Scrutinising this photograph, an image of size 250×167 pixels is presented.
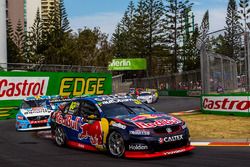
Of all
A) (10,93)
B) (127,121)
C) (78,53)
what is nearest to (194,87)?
(78,53)

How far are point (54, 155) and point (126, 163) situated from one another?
7.75ft

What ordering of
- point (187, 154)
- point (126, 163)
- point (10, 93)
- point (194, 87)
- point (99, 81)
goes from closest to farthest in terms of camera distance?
point (126, 163) < point (187, 154) < point (10, 93) < point (99, 81) < point (194, 87)

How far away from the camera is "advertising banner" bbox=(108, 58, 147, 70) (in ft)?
252

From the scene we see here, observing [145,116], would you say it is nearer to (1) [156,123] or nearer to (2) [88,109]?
(1) [156,123]

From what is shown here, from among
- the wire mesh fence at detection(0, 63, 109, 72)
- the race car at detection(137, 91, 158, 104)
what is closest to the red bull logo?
the wire mesh fence at detection(0, 63, 109, 72)

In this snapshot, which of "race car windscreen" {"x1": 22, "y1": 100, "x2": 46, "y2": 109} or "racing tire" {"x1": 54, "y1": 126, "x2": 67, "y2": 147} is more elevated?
"race car windscreen" {"x1": 22, "y1": 100, "x2": 46, "y2": 109}

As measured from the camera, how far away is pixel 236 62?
60.7 feet

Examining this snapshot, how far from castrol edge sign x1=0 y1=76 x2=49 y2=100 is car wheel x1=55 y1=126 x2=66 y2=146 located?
13.8 metres

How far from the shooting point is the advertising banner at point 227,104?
58.1ft

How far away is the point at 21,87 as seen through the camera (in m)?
25.6

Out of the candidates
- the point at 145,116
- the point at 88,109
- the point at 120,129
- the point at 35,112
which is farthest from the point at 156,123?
the point at 35,112

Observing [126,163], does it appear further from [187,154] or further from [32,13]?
[32,13]

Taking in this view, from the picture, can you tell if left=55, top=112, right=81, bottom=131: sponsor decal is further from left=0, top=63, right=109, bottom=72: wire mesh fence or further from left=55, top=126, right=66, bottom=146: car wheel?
left=0, top=63, right=109, bottom=72: wire mesh fence

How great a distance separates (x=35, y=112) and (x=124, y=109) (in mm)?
7551
